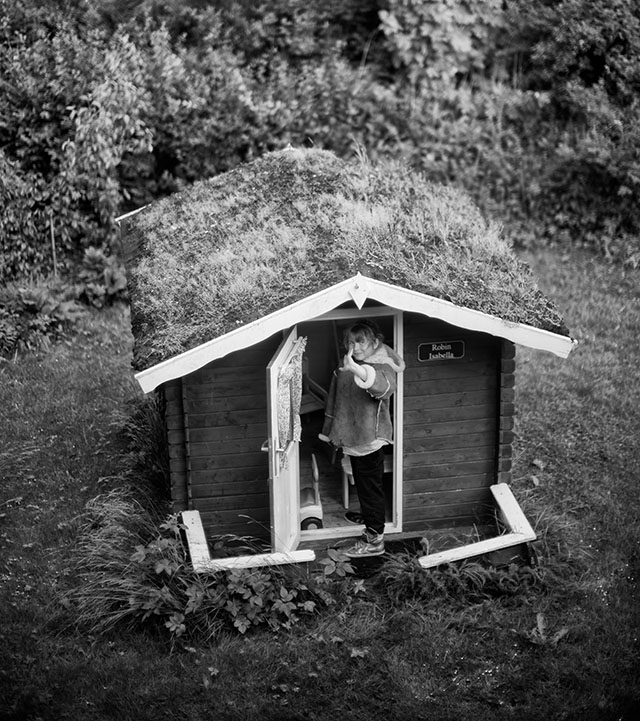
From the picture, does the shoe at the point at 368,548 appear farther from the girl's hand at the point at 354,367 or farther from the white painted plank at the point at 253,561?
the girl's hand at the point at 354,367

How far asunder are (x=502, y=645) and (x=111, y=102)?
30.4 ft

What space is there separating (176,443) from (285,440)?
3.62 ft

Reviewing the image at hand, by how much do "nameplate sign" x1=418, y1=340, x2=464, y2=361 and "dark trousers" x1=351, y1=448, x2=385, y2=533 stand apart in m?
0.94

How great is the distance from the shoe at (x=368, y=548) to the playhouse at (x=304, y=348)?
A: 13.7 inches

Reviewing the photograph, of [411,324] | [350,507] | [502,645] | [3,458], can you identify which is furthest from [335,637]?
[3,458]

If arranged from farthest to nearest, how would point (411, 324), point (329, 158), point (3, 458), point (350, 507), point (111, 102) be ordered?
point (111, 102)
point (329, 158)
point (3, 458)
point (350, 507)
point (411, 324)

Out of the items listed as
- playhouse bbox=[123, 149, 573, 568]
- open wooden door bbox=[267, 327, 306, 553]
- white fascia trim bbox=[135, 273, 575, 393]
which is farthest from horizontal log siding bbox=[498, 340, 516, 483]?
open wooden door bbox=[267, 327, 306, 553]

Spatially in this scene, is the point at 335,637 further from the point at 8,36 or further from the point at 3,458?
the point at 8,36

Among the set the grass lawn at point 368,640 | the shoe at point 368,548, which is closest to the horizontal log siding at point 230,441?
the shoe at point 368,548

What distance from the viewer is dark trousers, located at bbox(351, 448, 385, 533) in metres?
8.86

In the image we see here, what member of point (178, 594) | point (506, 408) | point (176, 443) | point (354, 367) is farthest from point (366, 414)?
point (178, 594)

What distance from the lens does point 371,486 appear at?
29.3ft

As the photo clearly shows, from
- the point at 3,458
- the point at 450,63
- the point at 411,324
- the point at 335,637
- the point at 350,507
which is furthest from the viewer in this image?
the point at 450,63

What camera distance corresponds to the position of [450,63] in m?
17.3
